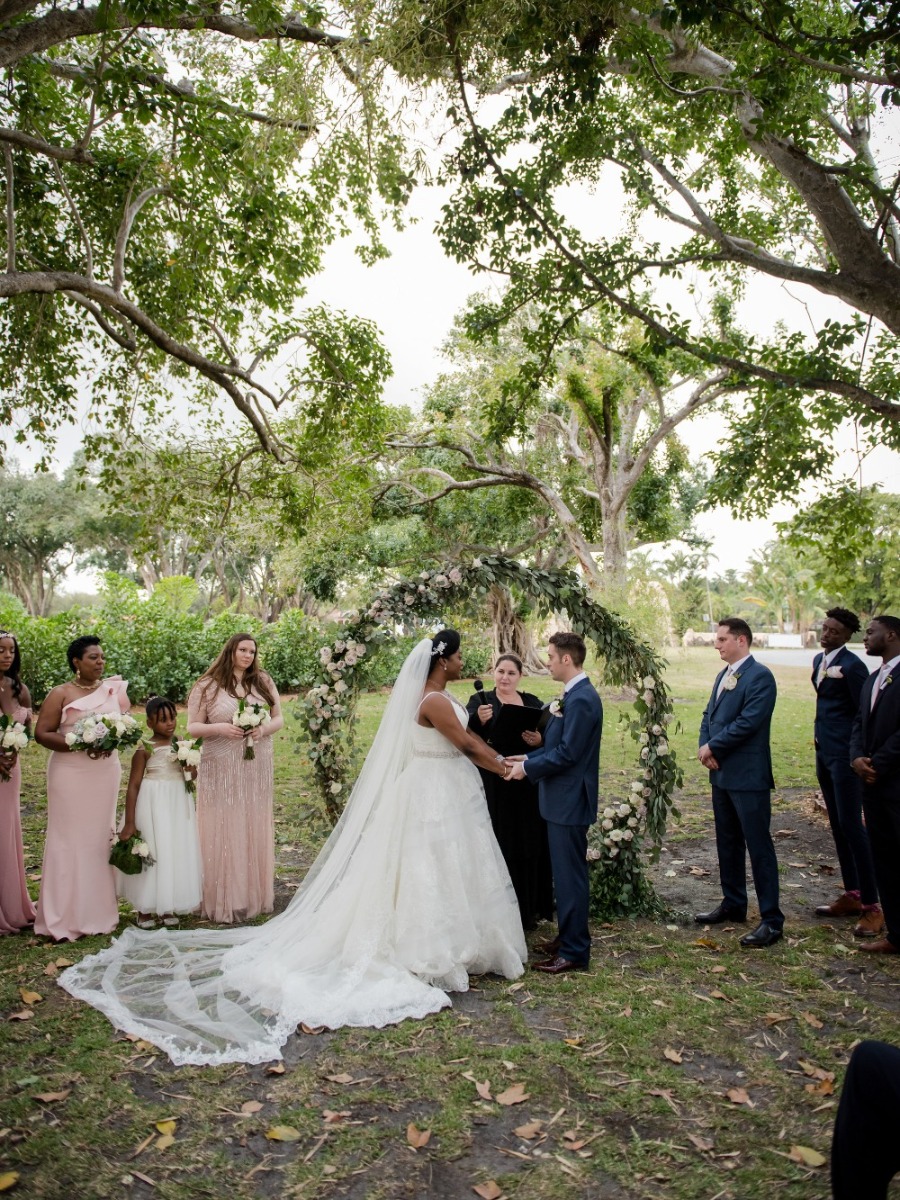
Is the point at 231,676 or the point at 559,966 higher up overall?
the point at 231,676

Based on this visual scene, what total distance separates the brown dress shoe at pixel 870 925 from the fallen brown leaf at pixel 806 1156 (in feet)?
10.8

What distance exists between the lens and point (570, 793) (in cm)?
619

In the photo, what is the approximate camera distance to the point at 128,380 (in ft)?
43.2

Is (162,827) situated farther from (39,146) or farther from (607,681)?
(39,146)

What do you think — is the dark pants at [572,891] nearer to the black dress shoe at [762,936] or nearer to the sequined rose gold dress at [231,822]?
the black dress shoe at [762,936]

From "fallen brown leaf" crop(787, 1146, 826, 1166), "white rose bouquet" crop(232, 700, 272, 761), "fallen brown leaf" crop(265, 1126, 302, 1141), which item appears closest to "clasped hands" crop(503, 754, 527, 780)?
"white rose bouquet" crop(232, 700, 272, 761)

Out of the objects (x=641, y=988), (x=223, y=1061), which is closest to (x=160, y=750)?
(x=223, y=1061)

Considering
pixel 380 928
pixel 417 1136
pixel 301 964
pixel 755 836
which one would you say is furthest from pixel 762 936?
pixel 417 1136

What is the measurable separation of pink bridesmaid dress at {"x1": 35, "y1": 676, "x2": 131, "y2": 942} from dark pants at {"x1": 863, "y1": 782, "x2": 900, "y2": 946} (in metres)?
Result: 5.78

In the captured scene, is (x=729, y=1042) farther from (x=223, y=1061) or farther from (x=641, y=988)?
(x=223, y=1061)

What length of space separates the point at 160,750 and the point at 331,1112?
387 centimetres

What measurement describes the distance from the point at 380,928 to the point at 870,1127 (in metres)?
3.70

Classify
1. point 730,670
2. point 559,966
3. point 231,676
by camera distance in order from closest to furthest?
1. point 559,966
2. point 730,670
3. point 231,676

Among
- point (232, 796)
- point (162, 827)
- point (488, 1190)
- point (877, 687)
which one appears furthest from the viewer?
point (232, 796)
